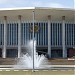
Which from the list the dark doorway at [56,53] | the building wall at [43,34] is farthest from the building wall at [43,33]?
the dark doorway at [56,53]

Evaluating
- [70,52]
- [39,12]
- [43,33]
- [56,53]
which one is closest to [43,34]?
[43,33]

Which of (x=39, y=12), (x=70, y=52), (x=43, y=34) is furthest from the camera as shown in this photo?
(x=43, y=34)

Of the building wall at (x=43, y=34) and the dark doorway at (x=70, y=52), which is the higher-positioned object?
the building wall at (x=43, y=34)

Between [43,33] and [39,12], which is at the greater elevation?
[39,12]

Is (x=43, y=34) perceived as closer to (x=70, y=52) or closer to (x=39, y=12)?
(x=70, y=52)

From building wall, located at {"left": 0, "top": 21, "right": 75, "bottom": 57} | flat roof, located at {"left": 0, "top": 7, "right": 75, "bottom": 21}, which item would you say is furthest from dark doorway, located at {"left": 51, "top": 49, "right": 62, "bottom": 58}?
flat roof, located at {"left": 0, "top": 7, "right": 75, "bottom": 21}

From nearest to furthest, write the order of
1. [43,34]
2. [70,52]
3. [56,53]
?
[70,52] → [56,53] → [43,34]

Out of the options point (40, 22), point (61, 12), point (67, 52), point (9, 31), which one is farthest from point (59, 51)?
point (61, 12)

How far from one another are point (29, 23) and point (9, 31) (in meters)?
4.76

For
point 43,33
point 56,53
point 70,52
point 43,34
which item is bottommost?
point 56,53

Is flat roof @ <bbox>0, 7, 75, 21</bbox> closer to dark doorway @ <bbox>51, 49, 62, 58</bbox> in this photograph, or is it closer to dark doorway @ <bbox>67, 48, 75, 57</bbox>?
dark doorway @ <bbox>67, 48, 75, 57</bbox>

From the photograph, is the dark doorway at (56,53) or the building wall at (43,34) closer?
the dark doorway at (56,53)

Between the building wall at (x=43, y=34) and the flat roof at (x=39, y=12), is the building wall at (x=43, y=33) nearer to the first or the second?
the building wall at (x=43, y=34)

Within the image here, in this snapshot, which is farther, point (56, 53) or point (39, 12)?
point (56, 53)
